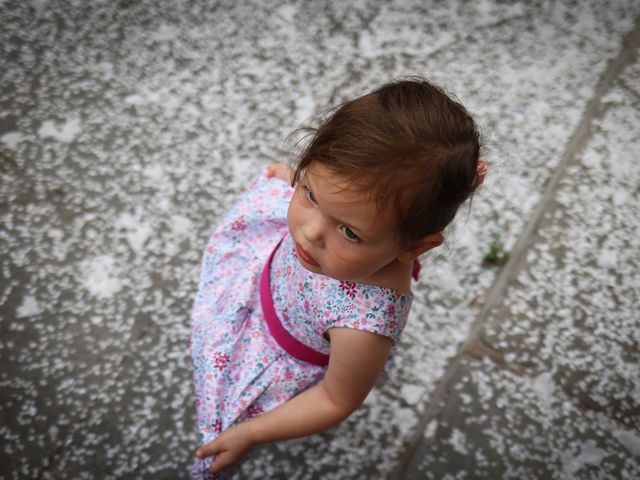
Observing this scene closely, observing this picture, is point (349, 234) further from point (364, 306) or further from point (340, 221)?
point (364, 306)

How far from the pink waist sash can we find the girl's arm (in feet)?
0.27

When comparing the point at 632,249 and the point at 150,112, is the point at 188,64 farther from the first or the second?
the point at 632,249

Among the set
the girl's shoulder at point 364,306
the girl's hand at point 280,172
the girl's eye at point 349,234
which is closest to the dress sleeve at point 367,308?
the girl's shoulder at point 364,306

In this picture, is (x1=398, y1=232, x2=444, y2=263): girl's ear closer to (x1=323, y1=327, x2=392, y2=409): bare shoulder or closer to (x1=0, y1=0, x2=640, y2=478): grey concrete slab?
(x1=323, y1=327, x2=392, y2=409): bare shoulder

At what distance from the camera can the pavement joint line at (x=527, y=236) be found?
1053 mm

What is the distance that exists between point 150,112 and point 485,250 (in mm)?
923

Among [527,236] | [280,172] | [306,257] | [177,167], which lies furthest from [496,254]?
[177,167]

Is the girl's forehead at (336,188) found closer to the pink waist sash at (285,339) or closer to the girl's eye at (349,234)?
the girl's eye at (349,234)

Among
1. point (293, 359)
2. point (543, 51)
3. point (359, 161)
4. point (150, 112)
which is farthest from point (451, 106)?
point (543, 51)

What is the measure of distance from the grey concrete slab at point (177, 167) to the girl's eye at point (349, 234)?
0.54 meters

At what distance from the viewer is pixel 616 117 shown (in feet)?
4.59

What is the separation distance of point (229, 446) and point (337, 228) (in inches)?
17.0

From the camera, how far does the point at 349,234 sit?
0.64 meters

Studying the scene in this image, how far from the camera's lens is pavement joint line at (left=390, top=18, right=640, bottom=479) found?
1053mm
